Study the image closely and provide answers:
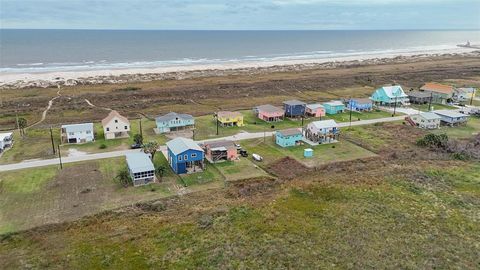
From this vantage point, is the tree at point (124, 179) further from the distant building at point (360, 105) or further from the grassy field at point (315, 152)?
the distant building at point (360, 105)

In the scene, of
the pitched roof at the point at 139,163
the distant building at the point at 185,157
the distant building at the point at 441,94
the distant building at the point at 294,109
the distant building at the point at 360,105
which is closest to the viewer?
the pitched roof at the point at 139,163

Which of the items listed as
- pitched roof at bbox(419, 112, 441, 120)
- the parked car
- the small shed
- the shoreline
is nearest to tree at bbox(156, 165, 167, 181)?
the parked car

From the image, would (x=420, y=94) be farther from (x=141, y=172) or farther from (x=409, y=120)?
(x=141, y=172)

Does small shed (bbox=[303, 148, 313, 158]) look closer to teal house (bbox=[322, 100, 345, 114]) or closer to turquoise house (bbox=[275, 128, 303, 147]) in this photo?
turquoise house (bbox=[275, 128, 303, 147])

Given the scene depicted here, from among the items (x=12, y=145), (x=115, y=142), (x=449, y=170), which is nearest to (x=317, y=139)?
(x=449, y=170)

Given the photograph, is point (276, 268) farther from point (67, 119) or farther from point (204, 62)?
point (204, 62)

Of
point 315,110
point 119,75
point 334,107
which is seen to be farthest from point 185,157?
point 119,75

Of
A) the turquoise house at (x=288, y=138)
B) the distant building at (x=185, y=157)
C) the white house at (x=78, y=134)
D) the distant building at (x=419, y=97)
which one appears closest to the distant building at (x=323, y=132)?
the turquoise house at (x=288, y=138)
